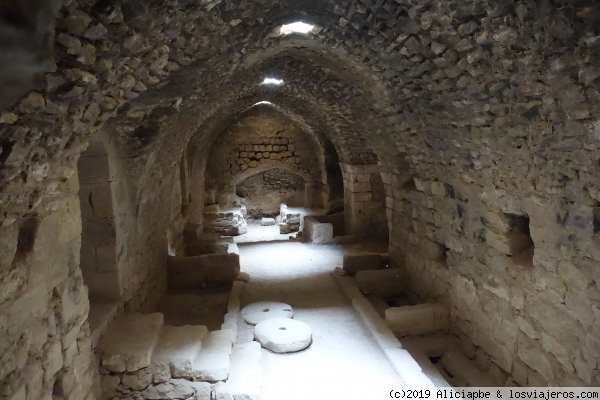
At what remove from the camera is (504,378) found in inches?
161

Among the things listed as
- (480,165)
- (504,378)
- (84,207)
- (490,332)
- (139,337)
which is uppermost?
(480,165)

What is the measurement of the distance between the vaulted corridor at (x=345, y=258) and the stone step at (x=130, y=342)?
0.8 inches

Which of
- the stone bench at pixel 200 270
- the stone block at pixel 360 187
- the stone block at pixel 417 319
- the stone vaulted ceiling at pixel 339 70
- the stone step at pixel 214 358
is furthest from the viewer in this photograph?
the stone block at pixel 360 187

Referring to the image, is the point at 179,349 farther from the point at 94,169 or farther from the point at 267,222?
the point at 267,222

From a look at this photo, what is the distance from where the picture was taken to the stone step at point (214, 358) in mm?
3465

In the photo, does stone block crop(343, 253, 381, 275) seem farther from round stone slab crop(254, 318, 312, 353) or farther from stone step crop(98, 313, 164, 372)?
stone step crop(98, 313, 164, 372)

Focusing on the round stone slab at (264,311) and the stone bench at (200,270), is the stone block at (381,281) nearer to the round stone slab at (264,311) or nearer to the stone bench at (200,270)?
the round stone slab at (264,311)

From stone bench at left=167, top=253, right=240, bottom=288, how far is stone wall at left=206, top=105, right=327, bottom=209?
5646mm

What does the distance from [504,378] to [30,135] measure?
4.53 meters

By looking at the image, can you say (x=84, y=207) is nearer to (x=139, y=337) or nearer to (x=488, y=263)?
(x=139, y=337)

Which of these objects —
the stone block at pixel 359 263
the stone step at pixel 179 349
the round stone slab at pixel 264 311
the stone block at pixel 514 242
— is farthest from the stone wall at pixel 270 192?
the stone block at pixel 514 242

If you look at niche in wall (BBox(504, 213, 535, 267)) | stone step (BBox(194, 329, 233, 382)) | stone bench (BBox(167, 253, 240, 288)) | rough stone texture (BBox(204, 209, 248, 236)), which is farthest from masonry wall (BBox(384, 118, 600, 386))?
rough stone texture (BBox(204, 209, 248, 236))

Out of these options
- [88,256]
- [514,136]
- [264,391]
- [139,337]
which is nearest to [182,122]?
[88,256]

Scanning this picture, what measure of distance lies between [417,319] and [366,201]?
4.35m
